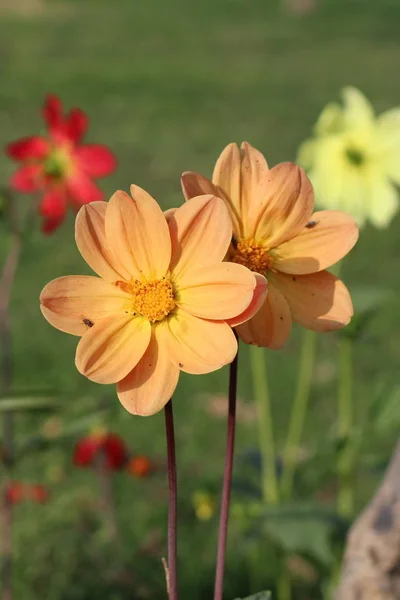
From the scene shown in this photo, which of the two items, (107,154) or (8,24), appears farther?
(8,24)

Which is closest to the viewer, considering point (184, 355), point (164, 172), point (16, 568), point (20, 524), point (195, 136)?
point (184, 355)

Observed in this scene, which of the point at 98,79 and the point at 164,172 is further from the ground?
the point at 98,79

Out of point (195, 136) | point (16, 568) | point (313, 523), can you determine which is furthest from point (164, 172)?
point (313, 523)

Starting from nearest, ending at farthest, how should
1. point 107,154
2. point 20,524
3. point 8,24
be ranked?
point 107,154, point 20,524, point 8,24

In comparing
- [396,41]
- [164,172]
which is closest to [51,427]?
[164,172]

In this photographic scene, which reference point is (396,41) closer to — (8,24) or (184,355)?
(8,24)

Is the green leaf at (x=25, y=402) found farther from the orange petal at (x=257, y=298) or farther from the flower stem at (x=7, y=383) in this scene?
the orange petal at (x=257, y=298)

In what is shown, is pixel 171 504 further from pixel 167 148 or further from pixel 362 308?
pixel 167 148

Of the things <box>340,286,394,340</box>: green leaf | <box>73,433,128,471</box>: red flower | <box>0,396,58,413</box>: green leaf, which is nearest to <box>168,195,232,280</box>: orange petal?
<box>0,396,58,413</box>: green leaf

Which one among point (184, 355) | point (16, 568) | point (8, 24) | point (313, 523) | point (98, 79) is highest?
point (8, 24)
